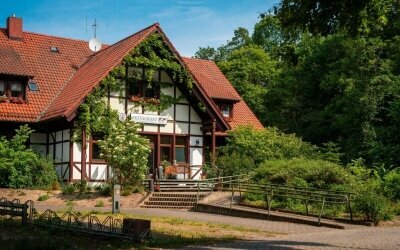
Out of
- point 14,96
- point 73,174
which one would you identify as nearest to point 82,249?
point 73,174

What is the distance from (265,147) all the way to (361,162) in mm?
5361

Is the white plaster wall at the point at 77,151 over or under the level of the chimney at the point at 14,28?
under

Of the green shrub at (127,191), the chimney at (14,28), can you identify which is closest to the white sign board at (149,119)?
the green shrub at (127,191)

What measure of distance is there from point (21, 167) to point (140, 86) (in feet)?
26.9

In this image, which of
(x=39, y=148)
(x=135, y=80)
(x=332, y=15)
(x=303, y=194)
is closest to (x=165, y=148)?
(x=135, y=80)

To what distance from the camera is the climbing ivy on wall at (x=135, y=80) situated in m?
28.6

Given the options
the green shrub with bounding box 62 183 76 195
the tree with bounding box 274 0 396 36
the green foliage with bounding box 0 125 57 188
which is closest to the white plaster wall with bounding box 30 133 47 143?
the green foliage with bounding box 0 125 57 188

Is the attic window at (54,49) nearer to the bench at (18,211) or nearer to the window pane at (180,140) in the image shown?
the window pane at (180,140)

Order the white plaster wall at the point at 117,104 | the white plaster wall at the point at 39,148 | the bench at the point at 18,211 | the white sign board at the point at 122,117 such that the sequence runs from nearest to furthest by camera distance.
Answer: the bench at the point at 18,211 < the white sign board at the point at 122,117 < the white plaster wall at the point at 117,104 < the white plaster wall at the point at 39,148

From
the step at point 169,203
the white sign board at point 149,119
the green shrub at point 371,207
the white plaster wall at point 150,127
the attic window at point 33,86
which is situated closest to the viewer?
the green shrub at point 371,207

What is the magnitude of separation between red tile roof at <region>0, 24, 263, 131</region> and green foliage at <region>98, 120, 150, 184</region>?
8.94 ft

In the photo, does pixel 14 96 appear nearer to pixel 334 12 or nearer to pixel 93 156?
pixel 93 156

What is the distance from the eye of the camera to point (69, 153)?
28828mm

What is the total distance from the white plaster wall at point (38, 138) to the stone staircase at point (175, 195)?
313 inches
